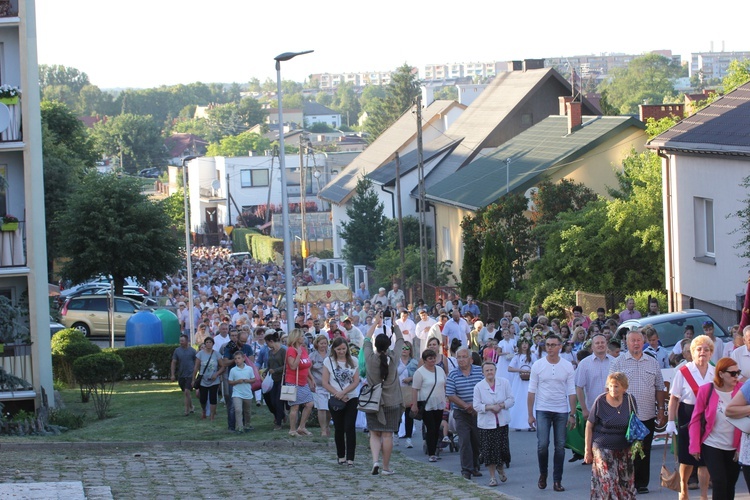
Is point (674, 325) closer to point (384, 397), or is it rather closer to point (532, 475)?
point (532, 475)

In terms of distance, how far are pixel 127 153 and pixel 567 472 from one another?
144m

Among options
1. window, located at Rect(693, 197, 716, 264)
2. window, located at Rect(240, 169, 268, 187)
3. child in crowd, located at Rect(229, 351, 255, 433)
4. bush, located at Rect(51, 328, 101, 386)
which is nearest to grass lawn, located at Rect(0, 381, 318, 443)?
child in crowd, located at Rect(229, 351, 255, 433)

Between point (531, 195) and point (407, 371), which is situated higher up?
point (531, 195)

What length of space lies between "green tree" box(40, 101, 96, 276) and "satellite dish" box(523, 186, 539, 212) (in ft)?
53.6

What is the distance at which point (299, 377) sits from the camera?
53.0 feet

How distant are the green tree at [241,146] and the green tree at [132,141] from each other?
9831mm

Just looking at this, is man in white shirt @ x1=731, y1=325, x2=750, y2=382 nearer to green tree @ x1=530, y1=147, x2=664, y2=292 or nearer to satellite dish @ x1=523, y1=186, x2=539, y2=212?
green tree @ x1=530, y1=147, x2=664, y2=292

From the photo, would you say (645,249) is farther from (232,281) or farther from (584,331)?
(232,281)

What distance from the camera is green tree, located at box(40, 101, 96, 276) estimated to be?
45.8m

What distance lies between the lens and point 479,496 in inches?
444

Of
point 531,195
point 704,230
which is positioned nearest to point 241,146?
point 531,195

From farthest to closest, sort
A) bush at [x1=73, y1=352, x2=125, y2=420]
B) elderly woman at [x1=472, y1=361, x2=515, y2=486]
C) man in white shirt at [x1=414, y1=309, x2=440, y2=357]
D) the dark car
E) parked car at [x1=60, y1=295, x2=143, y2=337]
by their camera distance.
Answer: parked car at [x1=60, y1=295, x2=143, y2=337]
man in white shirt at [x1=414, y1=309, x2=440, y2=357]
bush at [x1=73, y1=352, x2=125, y2=420]
the dark car
elderly woman at [x1=472, y1=361, x2=515, y2=486]

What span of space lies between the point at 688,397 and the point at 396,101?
13335cm

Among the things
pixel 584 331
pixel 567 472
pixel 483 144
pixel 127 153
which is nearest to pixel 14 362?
pixel 584 331
